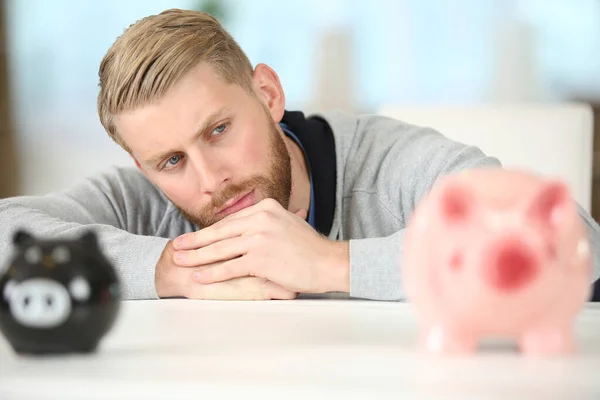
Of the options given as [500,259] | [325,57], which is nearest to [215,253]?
[500,259]

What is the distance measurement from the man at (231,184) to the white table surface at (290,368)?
35 cm

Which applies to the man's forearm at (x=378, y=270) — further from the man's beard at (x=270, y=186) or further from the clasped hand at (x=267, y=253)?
the man's beard at (x=270, y=186)

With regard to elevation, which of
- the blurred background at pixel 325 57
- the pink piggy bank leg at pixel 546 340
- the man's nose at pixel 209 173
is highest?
the pink piggy bank leg at pixel 546 340

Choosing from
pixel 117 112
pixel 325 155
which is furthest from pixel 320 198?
pixel 117 112

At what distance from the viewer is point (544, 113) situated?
1892 millimetres

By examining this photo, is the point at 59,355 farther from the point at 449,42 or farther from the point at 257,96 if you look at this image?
the point at 449,42

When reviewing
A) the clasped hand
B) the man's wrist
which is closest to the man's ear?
the clasped hand

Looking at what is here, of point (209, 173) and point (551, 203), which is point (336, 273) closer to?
point (209, 173)

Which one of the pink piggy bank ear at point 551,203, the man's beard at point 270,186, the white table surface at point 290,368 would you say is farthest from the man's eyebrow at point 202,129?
the pink piggy bank ear at point 551,203

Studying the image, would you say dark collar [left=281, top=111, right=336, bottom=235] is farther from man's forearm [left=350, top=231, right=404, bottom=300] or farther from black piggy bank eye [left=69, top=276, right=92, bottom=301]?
black piggy bank eye [left=69, top=276, right=92, bottom=301]

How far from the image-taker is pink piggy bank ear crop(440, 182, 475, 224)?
57 cm

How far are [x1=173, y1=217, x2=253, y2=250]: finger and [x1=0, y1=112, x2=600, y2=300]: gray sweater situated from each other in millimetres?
41

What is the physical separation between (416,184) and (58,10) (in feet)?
10.9

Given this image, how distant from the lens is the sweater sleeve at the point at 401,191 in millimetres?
1128
